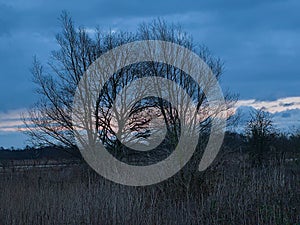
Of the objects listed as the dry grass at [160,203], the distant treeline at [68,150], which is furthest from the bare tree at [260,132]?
the dry grass at [160,203]

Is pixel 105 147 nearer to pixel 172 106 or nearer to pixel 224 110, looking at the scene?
pixel 172 106

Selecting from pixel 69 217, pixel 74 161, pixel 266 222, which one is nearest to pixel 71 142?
pixel 74 161

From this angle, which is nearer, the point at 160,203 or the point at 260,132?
the point at 160,203

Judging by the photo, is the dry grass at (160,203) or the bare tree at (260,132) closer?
the dry grass at (160,203)

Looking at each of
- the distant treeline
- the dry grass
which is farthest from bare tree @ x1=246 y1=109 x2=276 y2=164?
the dry grass

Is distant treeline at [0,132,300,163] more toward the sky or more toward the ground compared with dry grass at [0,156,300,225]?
more toward the sky

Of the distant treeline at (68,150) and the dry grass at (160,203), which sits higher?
the distant treeline at (68,150)

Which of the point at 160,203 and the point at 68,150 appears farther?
the point at 68,150

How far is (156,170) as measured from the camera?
434 inches

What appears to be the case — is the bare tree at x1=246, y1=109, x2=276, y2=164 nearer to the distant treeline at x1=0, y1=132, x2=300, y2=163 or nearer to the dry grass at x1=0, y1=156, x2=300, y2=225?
the distant treeline at x1=0, y1=132, x2=300, y2=163

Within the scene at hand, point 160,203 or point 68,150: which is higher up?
point 68,150

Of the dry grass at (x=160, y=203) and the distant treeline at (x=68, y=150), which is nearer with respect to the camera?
the dry grass at (x=160, y=203)

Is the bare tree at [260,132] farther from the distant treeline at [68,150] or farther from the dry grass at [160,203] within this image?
the dry grass at [160,203]

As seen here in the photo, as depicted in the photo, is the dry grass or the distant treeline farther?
the distant treeline
